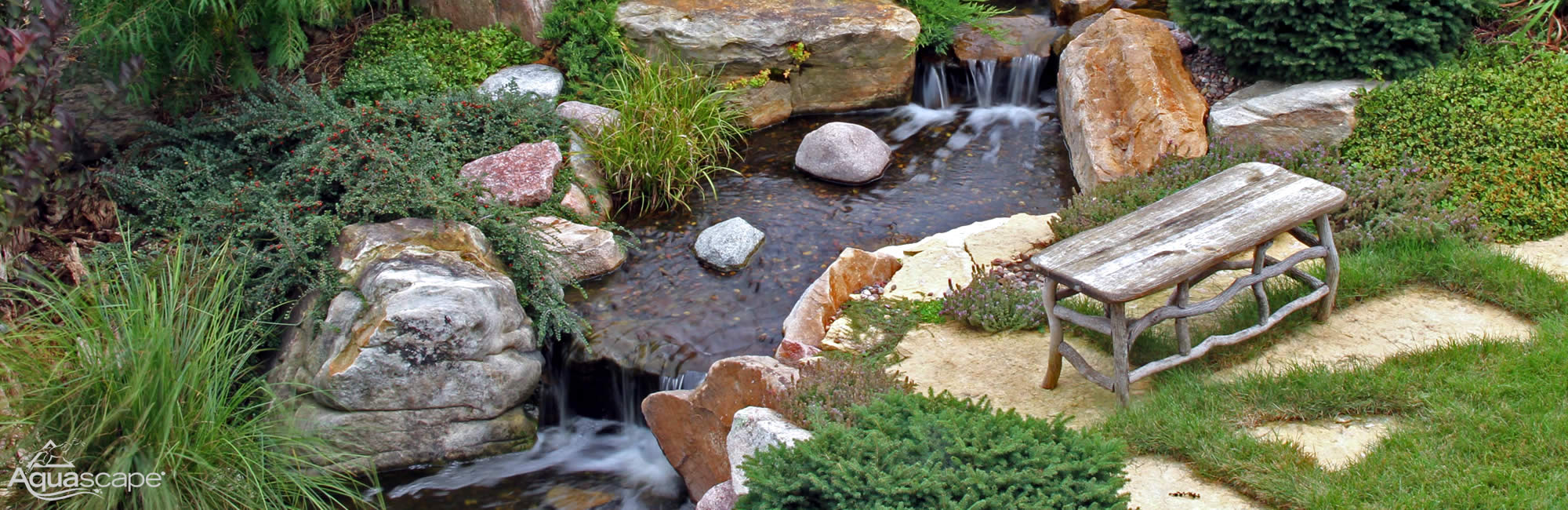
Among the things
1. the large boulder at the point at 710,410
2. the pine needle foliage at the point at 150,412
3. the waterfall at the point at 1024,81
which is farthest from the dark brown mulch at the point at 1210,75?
the pine needle foliage at the point at 150,412

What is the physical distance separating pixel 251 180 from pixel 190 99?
141 cm

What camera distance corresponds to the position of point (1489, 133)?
6.43 m

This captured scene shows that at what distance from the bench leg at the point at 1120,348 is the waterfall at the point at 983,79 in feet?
17.9

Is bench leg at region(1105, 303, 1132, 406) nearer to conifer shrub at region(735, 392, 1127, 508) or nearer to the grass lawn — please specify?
the grass lawn

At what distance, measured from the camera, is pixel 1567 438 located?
3.83 m

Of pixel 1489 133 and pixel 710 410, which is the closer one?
pixel 710 410

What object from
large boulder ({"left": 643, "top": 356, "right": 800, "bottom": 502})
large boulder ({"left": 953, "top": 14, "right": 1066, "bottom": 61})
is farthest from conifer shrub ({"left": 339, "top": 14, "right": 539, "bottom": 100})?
large boulder ({"left": 643, "top": 356, "right": 800, "bottom": 502})

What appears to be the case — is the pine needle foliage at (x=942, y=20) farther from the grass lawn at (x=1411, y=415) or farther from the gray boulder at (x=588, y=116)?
the grass lawn at (x=1411, y=415)

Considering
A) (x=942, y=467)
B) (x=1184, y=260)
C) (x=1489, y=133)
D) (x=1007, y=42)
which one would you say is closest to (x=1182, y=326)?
(x=1184, y=260)

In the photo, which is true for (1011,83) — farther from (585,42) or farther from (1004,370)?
(1004,370)

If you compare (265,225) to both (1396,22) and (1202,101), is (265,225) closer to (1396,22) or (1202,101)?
(1202,101)

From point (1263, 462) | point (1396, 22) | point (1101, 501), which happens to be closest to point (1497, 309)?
point (1263, 462)

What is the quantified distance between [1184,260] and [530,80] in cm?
585

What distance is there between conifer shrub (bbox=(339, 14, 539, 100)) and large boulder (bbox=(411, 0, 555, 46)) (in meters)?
0.08
